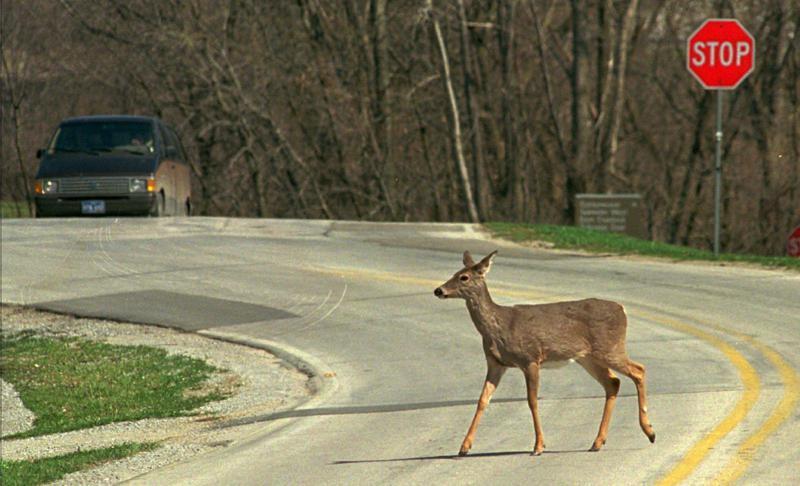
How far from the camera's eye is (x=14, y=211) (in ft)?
138

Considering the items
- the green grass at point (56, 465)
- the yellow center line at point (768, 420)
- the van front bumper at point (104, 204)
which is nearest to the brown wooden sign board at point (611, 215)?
the van front bumper at point (104, 204)

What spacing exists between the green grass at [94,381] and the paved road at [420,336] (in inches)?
55.0

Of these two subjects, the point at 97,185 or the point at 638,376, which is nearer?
the point at 638,376

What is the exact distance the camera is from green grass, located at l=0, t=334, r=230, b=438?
45.6ft

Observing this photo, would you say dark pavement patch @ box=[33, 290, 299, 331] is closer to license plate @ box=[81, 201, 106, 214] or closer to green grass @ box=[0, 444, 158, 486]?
green grass @ box=[0, 444, 158, 486]

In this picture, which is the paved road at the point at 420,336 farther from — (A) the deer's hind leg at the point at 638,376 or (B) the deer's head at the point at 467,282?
(B) the deer's head at the point at 467,282

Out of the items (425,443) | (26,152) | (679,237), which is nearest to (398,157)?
(679,237)

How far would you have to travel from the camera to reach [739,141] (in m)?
46.5

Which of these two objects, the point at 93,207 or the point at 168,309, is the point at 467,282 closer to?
the point at 168,309

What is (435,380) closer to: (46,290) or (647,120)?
(46,290)

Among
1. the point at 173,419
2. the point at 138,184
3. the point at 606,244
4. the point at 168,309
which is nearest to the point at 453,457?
the point at 173,419

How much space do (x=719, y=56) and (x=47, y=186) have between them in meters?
12.6

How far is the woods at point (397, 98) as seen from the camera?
141 ft

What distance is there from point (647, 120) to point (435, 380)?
37677mm
